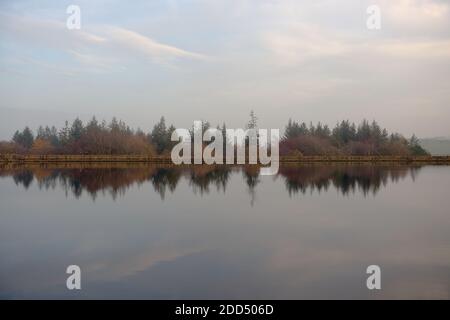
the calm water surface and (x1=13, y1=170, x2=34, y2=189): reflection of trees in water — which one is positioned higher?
(x1=13, y1=170, x2=34, y2=189): reflection of trees in water

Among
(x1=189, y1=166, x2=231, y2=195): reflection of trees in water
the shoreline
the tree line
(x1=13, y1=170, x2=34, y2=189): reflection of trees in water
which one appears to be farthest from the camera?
the tree line

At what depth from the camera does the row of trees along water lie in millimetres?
64188

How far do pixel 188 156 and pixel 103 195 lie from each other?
4076 cm

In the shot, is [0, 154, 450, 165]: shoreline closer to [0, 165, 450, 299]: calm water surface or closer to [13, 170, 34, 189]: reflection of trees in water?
[13, 170, 34, 189]: reflection of trees in water

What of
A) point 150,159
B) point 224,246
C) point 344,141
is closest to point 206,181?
point 224,246

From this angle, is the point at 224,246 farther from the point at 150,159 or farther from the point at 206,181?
the point at 150,159

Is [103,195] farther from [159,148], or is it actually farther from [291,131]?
[291,131]

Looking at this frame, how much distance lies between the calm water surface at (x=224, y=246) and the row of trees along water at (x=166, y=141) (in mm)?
48552

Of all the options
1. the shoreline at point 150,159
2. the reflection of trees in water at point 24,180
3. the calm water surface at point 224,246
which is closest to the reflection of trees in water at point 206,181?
the calm water surface at point 224,246

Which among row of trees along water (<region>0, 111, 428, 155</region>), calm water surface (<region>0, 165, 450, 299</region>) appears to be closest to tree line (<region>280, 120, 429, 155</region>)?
row of trees along water (<region>0, 111, 428, 155</region>)

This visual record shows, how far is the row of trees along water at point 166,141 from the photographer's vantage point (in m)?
64.2

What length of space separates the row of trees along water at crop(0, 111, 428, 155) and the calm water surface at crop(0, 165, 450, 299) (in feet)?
159

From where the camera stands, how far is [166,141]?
211 feet

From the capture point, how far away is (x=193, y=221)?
1154 cm
